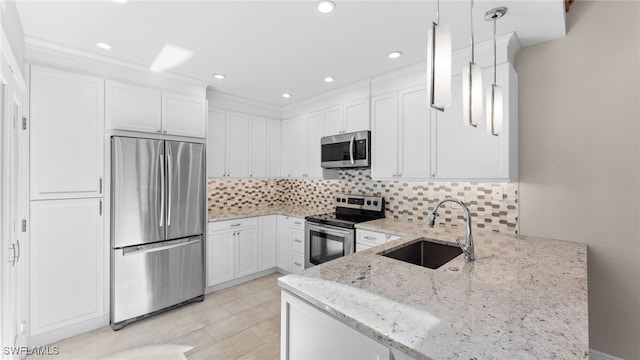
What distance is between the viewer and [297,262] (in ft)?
12.2

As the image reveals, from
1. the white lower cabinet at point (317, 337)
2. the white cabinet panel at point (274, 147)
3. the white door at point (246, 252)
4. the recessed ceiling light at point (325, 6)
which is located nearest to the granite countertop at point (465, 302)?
the white lower cabinet at point (317, 337)

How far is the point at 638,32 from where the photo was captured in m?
1.90

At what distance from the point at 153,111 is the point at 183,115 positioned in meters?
0.30

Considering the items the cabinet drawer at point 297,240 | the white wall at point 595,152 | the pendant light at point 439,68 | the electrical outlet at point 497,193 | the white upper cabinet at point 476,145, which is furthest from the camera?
the cabinet drawer at point 297,240

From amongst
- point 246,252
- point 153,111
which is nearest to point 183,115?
point 153,111

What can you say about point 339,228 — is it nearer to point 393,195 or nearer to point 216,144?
point 393,195

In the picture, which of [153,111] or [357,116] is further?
[357,116]

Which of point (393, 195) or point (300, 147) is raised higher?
point (300, 147)

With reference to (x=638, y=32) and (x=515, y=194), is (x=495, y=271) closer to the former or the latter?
(x=515, y=194)

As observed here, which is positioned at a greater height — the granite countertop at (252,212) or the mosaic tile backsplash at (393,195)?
the mosaic tile backsplash at (393,195)

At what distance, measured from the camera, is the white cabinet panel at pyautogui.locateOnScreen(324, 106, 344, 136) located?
349cm

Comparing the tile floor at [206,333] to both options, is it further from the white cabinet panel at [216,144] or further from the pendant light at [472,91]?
the pendant light at [472,91]

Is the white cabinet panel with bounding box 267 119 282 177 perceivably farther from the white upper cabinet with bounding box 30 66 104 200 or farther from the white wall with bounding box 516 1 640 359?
the white wall with bounding box 516 1 640 359

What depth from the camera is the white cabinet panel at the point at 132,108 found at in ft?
8.57
